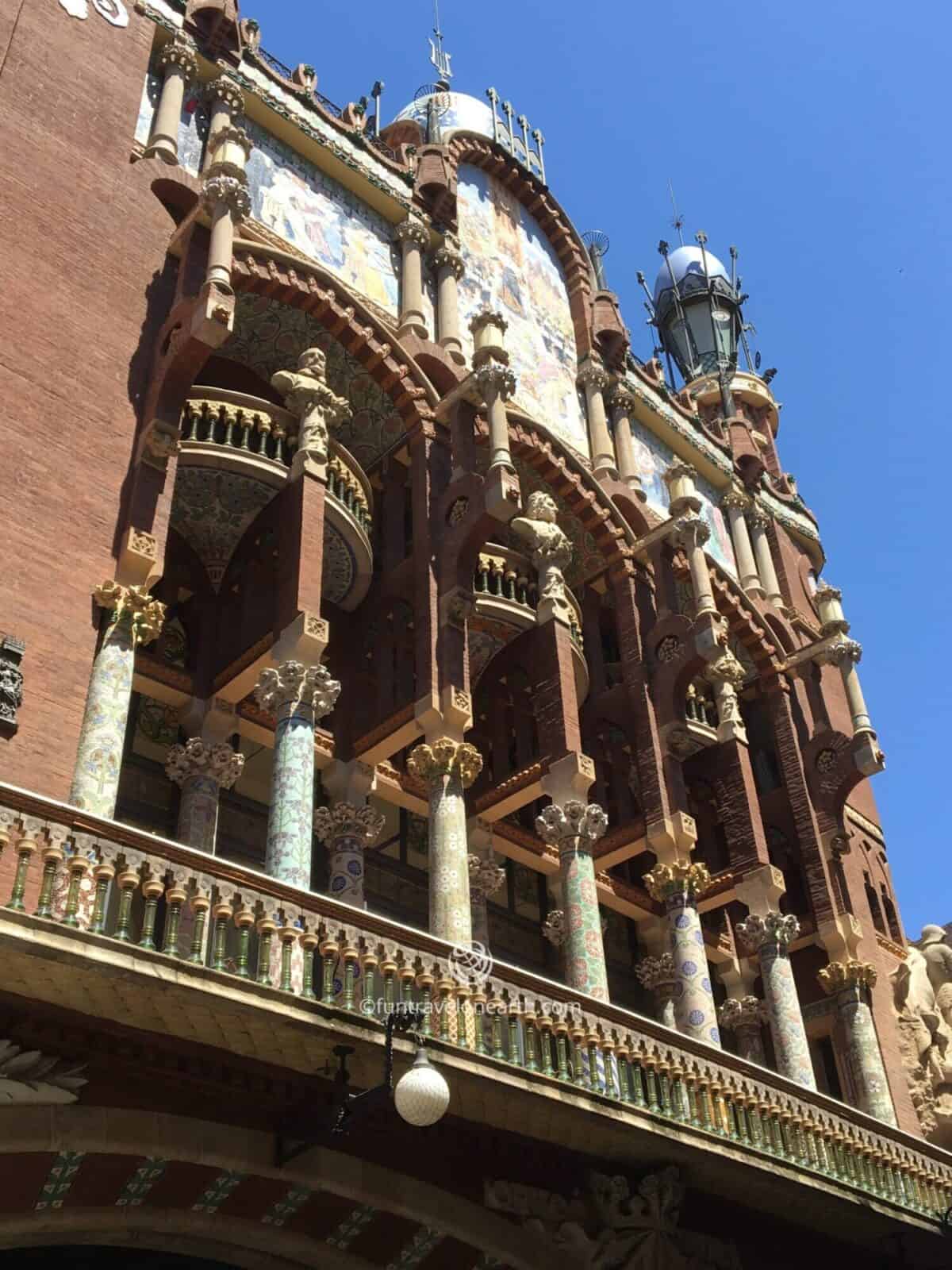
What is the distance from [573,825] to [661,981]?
4.83 meters

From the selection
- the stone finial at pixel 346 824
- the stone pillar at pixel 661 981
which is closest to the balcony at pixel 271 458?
the stone finial at pixel 346 824

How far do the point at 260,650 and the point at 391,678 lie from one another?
7.05 ft

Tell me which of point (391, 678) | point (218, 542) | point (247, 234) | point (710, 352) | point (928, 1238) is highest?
point (710, 352)

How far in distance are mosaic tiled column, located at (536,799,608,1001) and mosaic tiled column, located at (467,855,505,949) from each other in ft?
5.20

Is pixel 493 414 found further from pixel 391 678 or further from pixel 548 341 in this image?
pixel 548 341

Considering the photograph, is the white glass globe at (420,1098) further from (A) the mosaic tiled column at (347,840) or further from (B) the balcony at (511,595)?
(B) the balcony at (511,595)

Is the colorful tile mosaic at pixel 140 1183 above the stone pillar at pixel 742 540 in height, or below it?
below

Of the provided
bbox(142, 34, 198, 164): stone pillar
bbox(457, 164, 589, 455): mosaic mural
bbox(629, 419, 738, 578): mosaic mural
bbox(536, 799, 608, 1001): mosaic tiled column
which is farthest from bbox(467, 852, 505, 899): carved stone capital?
bbox(142, 34, 198, 164): stone pillar

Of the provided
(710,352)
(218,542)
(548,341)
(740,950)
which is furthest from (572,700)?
(710,352)

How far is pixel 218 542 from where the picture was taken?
53.7ft

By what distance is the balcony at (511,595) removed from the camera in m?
17.5

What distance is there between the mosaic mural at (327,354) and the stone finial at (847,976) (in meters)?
9.50

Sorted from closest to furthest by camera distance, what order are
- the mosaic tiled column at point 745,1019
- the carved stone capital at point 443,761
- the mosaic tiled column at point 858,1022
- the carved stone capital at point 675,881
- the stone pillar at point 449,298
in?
1. the carved stone capital at point 443,761
2. the carved stone capital at point 675,881
3. the mosaic tiled column at point 858,1022
4. the stone pillar at point 449,298
5. the mosaic tiled column at point 745,1019

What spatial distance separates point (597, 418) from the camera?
21.7m
